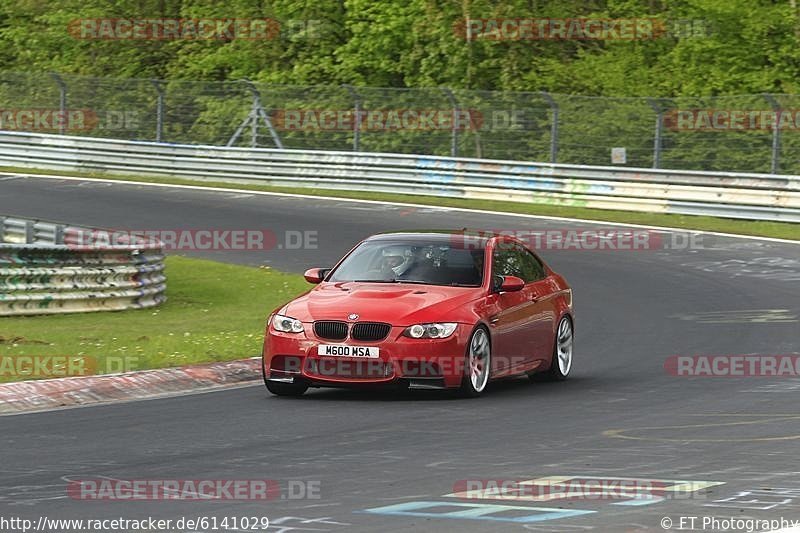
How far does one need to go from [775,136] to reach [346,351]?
1982cm

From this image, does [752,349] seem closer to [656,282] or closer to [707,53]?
[656,282]

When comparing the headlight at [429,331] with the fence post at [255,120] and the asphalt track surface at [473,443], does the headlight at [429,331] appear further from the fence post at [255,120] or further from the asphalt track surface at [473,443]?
the fence post at [255,120]

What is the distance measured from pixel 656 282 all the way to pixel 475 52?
21.1 metres

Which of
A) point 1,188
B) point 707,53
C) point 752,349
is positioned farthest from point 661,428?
point 707,53

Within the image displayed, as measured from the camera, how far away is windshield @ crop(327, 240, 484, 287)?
1330cm

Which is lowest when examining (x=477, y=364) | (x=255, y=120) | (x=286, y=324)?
(x=477, y=364)

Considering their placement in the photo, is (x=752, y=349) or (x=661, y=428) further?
(x=752, y=349)

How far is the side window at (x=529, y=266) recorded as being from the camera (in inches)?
563

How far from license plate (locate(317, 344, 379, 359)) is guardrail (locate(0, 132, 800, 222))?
737 inches

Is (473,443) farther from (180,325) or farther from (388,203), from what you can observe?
(388,203)

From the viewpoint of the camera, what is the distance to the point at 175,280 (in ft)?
78.5

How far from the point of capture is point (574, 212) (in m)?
31.6

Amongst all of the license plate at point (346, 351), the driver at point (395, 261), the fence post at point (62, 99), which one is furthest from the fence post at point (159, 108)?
the license plate at point (346, 351)

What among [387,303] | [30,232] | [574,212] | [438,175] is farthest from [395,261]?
[438,175]
